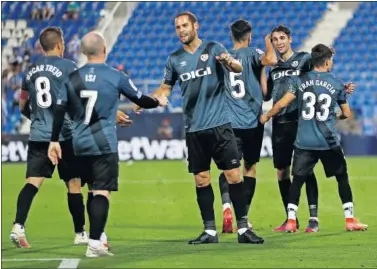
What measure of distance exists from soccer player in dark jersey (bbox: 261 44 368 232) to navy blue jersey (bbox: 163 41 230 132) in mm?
1548

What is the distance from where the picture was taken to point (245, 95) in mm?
11648

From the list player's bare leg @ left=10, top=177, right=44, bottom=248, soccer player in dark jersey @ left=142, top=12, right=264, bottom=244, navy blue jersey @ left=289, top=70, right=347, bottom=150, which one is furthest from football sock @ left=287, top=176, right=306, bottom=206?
player's bare leg @ left=10, top=177, right=44, bottom=248

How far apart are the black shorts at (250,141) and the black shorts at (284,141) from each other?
0.36 m

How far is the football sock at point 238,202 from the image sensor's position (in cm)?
996

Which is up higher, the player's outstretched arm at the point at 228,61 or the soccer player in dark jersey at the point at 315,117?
the player's outstretched arm at the point at 228,61

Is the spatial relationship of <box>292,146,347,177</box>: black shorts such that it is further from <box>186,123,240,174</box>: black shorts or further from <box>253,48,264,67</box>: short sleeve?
<box>186,123,240,174</box>: black shorts

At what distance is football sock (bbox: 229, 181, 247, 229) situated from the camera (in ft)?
32.7

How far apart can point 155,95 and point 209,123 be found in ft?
1.96

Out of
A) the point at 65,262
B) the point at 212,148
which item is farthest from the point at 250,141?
the point at 65,262

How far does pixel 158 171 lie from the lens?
76.9 feet

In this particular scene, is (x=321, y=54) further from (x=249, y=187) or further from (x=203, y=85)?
(x=203, y=85)

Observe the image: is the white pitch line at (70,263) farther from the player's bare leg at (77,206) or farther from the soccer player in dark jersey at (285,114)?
the soccer player in dark jersey at (285,114)

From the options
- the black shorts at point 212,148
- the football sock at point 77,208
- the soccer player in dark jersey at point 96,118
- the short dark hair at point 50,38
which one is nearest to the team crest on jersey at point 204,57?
the black shorts at point 212,148

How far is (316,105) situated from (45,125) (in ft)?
10.2
